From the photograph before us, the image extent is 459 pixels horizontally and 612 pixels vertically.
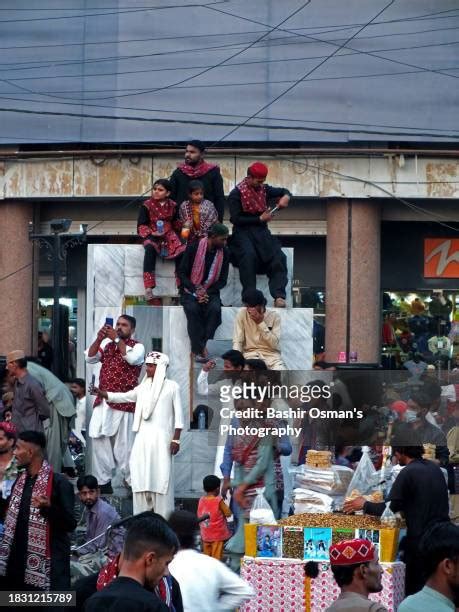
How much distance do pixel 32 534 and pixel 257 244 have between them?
6.81 meters

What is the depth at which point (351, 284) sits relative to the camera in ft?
82.4

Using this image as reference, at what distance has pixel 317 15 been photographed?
2464cm

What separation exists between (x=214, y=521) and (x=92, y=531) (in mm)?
999

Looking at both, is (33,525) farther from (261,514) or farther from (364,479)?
(364,479)

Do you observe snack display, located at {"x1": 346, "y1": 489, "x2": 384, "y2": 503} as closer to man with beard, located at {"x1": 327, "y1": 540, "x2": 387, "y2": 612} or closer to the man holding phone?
the man holding phone

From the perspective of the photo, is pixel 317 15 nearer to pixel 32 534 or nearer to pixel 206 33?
pixel 206 33

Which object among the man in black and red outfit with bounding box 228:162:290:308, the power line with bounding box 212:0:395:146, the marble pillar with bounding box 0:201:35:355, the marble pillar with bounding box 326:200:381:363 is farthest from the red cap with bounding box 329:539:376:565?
the marble pillar with bounding box 0:201:35:355

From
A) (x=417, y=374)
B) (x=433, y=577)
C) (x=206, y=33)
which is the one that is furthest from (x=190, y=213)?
(x=206, y=33)

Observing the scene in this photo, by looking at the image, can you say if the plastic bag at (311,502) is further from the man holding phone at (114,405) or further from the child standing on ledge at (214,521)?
the man holding phone at (114,405)

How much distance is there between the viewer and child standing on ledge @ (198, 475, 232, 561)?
11312mm

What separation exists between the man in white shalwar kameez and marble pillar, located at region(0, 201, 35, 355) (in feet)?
43.9

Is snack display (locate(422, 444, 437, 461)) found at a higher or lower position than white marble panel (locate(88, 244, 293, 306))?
lower

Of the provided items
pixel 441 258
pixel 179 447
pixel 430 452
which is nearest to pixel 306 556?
pixel 430 452

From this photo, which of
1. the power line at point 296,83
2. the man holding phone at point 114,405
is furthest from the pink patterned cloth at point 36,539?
the power line at point 296,83
